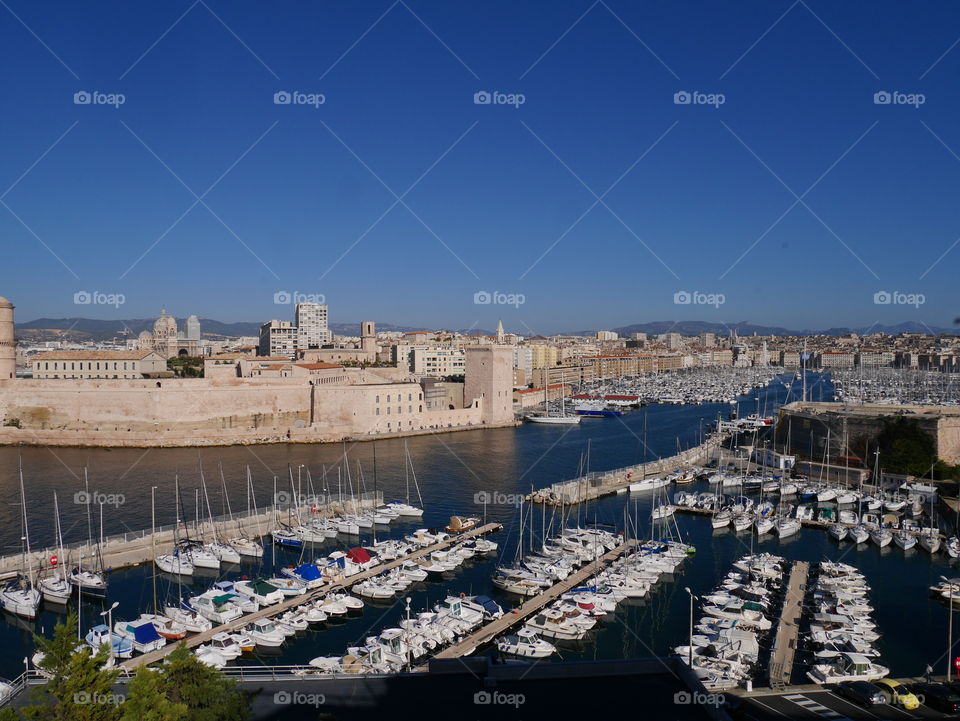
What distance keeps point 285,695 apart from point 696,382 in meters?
39.4

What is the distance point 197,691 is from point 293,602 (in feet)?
14.8

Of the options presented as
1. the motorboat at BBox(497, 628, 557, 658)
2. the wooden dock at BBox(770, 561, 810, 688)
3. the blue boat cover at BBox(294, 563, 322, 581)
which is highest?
the blue boat cover at BBox(294, 563, 322, 581)

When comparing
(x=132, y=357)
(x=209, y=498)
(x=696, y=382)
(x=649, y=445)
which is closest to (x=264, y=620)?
(x=209, y=498)

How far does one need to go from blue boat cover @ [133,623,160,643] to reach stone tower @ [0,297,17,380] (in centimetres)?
1521

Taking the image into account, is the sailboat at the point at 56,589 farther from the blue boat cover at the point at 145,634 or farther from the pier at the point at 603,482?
the pier at the point at 603,482

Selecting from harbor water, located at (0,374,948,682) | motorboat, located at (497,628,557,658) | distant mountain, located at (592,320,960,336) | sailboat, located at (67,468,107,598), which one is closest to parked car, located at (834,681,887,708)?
harbor water, located at (0,374,948,682)

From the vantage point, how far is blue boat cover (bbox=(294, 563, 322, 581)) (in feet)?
25.7

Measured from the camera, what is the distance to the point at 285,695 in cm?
381

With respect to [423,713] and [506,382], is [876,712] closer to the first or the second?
[423,713]

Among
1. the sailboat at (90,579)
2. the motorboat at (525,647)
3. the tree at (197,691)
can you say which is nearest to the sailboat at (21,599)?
the sailboat at (90,579)

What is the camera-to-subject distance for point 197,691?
301 cm

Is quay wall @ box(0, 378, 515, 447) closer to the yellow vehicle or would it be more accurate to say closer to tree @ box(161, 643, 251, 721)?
the yellow vehicle

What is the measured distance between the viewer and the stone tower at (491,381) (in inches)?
880

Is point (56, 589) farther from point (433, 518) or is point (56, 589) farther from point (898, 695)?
point (898, 695)
